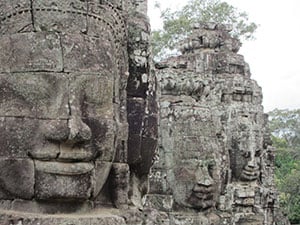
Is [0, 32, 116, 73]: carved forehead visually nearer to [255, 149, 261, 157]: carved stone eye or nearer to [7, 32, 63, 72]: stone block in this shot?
[7, 32, 63, 72]: stone block

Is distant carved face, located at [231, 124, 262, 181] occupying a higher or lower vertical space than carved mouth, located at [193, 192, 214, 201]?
higher

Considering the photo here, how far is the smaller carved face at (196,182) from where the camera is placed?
28.8 feet

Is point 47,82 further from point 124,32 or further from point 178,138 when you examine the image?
point 178,138

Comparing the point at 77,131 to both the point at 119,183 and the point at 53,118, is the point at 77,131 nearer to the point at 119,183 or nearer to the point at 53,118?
the point at 53,118

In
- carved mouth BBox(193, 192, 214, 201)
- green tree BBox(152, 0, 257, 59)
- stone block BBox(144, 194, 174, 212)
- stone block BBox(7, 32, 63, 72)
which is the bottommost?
stone block BBox(144, 194, 174, 212)

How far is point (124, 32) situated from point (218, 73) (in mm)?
8689

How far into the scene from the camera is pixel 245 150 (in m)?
13.4

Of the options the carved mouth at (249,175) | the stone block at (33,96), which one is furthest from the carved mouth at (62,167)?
the carved mouth at (249,175)

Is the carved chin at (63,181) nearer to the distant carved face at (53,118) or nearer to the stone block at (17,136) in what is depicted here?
the distant carved face at (53,118)

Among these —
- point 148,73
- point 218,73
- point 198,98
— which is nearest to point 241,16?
point 218,73

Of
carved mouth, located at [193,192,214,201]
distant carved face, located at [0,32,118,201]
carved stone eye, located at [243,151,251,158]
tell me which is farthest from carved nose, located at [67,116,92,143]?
carved stone eye, located at [243,151,251,158]

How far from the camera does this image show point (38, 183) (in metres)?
4.48

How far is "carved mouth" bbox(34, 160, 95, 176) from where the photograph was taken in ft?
14.8

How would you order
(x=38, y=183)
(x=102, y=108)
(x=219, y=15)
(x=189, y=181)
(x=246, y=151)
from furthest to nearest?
(x=219, y=15), (x=246, y=151), (x=189, y=181), (x=102, y=108), (x=38, y=183)
